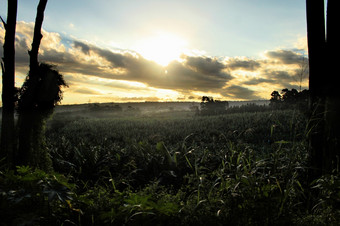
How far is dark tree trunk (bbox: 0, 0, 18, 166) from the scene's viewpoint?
4.64m

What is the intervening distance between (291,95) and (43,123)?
35915 mm

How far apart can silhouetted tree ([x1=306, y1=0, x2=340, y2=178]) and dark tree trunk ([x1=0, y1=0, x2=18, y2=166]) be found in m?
5.31

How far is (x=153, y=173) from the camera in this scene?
6.23 m

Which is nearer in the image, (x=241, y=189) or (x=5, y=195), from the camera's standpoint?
(x=5, y=195)

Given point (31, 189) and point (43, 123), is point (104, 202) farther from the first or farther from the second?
point (43, 123)

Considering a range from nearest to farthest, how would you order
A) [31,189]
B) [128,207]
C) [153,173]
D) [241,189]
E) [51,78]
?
[128,207], [31,189], [241,189], [51,78], [153,173]

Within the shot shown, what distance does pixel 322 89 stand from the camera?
3.91 m

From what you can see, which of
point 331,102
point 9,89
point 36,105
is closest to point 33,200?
point 36,105

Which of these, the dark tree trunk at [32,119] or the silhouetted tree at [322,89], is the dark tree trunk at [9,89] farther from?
the silhouetted tree at [322,89]

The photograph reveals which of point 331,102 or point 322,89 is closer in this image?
point 331,102

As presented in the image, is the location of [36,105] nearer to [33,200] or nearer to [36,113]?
[36,113]

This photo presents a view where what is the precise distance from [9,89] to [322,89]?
584 cm

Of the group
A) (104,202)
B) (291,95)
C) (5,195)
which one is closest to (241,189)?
(104,202)

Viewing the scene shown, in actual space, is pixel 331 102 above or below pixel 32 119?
above
